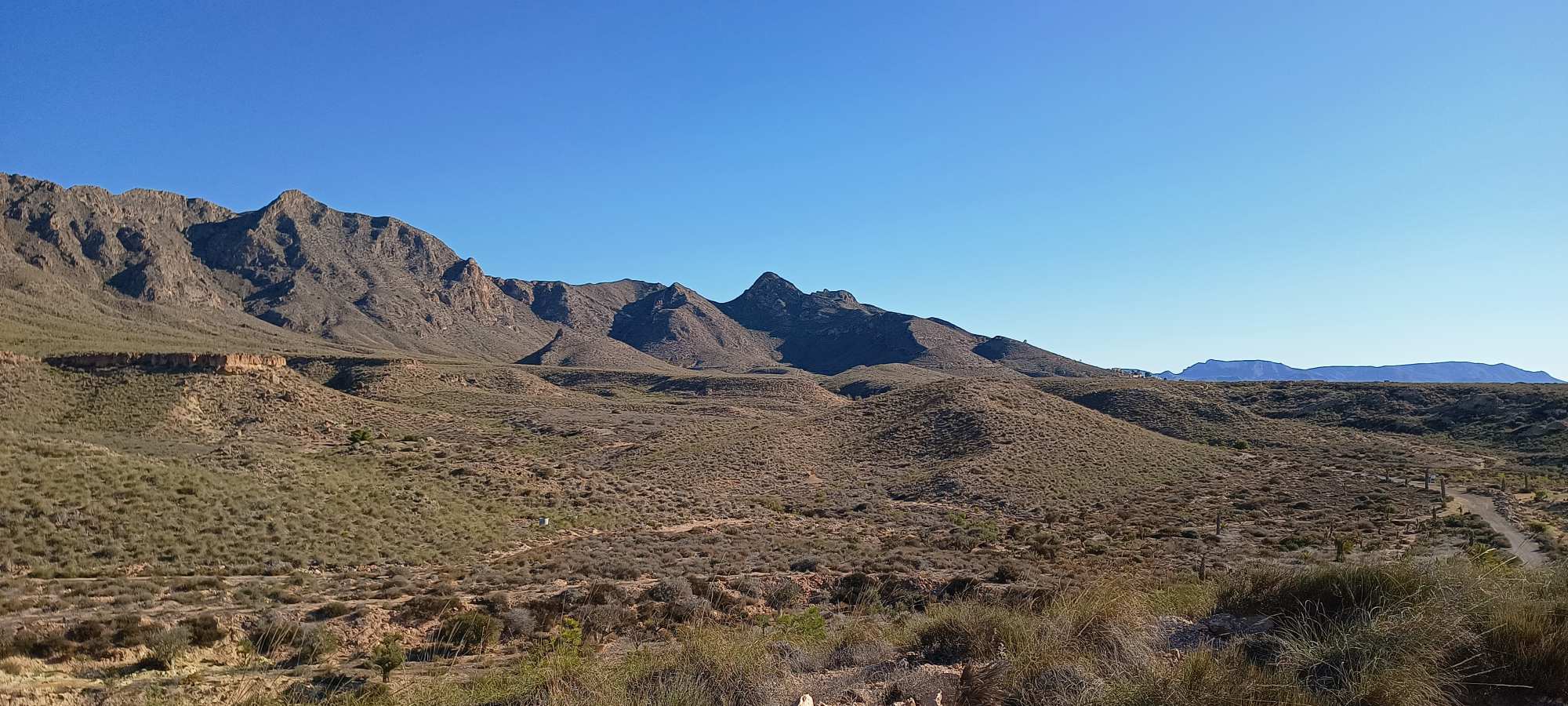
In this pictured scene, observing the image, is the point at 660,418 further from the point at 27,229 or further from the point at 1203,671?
the point at 27,229

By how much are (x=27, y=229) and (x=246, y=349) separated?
95.1m

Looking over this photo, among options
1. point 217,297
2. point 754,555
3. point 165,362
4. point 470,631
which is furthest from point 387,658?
point 217,297

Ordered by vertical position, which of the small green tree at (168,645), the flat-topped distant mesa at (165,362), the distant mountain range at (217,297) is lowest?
the small green tree at (168,645)

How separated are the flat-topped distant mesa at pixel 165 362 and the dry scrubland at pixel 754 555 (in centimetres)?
104

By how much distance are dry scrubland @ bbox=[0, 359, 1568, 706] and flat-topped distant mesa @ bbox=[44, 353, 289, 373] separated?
3.43ft

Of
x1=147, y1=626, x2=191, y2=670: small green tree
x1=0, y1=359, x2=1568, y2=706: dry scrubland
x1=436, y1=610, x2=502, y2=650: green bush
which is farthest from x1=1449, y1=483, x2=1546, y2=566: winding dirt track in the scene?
x1=147, y1=626, x2=191, y2=670: small green tree

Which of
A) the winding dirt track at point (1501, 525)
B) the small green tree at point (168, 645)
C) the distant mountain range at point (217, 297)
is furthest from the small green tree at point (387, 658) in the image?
the distant mountain range at point (217, 297)

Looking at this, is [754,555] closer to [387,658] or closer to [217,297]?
[387,658]

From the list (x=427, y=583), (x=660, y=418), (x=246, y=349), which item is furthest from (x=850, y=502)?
(x=246, y=349)

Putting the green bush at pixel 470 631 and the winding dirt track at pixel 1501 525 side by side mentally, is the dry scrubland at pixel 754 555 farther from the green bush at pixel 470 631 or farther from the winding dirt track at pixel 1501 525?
the winding dirt track at pixel 1501 525

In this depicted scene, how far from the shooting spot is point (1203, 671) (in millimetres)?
4160

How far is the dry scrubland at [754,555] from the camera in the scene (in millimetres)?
5168

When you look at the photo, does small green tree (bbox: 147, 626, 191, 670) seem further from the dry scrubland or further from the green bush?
the green bush

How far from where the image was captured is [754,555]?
20688 millimetres
